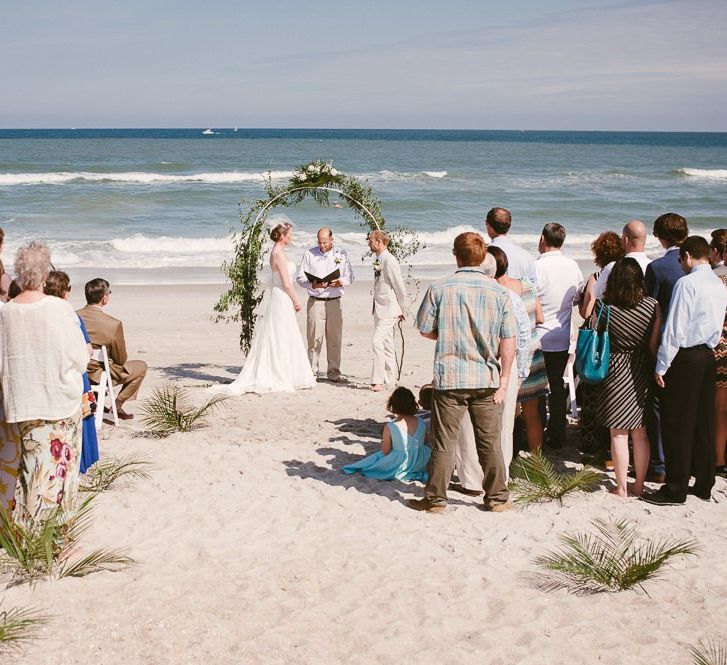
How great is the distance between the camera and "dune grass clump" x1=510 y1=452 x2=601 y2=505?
5.91m

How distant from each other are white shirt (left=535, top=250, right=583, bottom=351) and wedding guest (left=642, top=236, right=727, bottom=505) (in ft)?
3.70

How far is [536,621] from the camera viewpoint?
172 inches

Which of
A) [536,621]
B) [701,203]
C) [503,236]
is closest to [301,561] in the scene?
[536,621]

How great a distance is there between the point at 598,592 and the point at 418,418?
7.05 ft

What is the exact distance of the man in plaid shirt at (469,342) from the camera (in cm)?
525

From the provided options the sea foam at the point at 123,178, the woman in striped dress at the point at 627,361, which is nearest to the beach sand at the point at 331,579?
the woman in striped dress at the point at 627,361

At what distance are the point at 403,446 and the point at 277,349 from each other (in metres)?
3.28

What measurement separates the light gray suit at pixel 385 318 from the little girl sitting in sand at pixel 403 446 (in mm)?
2936

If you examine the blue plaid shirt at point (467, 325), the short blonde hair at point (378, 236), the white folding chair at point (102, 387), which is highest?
the short blonde hair at point (378, 236)

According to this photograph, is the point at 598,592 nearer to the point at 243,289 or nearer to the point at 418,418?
the point at 418,418

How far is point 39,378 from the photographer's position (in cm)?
474

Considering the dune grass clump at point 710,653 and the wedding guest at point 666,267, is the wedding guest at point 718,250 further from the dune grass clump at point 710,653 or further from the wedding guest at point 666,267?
the dune grass clump at point 710,653

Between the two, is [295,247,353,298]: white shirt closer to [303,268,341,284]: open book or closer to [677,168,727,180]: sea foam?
[303,268,341,284]: open book

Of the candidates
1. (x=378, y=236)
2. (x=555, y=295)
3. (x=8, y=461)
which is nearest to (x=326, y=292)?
(x=378, y=236)
